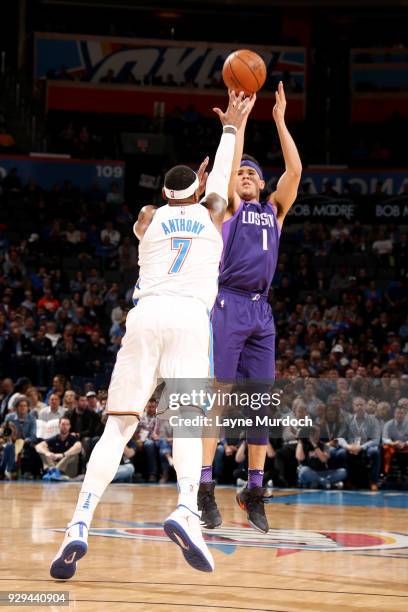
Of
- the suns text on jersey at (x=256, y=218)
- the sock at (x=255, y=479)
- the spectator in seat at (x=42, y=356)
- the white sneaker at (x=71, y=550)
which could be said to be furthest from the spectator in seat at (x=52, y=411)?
the white sneaker at (x=71, y=550)

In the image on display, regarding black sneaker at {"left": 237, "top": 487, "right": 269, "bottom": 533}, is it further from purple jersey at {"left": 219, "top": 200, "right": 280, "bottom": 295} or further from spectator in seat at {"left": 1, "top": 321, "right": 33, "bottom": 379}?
spectator in seat at {"left": 1, "top": 321, "right": 33, "bottom": 379}

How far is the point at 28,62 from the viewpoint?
95.6 ft

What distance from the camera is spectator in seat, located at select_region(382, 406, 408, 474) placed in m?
14.7

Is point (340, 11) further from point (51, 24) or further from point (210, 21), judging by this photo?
point (51, 24)

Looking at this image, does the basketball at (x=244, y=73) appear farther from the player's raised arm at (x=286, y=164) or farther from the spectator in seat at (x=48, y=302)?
the spectator in seat at (x=48, y=302)

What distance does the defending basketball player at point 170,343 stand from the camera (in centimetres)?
596

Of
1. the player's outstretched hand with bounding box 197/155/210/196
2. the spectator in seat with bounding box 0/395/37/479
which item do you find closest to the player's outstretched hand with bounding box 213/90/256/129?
the player's outstretched hand with bounding box 197/155/210/196

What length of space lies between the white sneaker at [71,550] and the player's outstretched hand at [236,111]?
305cm

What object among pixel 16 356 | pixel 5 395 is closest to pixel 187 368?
pixel 5 395

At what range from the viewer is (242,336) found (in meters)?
8.02

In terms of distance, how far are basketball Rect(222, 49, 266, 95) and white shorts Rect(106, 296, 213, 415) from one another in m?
2.30

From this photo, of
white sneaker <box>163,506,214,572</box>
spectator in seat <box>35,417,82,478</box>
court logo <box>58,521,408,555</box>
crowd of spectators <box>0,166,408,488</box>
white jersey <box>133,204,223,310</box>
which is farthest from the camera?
spectator in seat <box>35,417,82,478</box>

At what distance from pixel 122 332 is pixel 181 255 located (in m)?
13.3

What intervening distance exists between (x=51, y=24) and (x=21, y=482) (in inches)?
729
